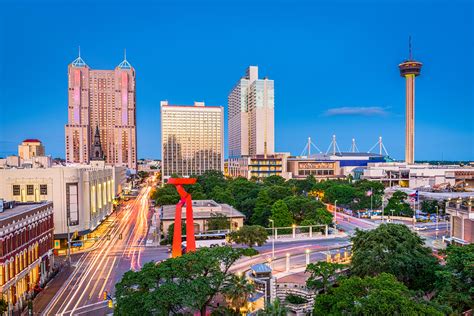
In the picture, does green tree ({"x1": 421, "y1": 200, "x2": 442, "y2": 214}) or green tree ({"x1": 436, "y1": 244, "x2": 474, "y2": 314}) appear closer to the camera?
green tree ({"x1": 436, "y1": 244, "x2": 474, "y2": 314})

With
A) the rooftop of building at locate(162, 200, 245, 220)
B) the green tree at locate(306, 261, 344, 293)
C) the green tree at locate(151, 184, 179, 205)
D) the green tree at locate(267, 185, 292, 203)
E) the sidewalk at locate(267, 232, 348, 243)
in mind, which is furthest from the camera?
the green tree at locate(151, 184, 179, 205)

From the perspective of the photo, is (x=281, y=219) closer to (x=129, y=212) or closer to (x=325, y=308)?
(x=325, y=308)

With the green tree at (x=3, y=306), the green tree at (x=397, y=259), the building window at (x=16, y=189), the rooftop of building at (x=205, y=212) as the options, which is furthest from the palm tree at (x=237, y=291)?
the building window at (x=16, y=189)

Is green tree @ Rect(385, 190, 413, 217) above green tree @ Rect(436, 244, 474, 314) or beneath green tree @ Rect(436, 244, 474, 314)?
beneath

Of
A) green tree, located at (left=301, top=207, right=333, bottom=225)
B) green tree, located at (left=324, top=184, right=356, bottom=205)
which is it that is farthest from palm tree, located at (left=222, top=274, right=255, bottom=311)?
green tree, located at (left=324, top=184, right=356, bottom=205)

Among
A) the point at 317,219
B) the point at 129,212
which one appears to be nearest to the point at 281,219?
the point at 317,219

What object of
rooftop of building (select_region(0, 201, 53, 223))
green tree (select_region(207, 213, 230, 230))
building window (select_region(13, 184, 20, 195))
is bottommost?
green tree (select_region(207, 213, 230, 230))

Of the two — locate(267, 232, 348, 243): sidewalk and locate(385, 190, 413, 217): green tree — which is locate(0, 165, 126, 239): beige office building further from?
locate(385, 190, 413, 217): green tree
